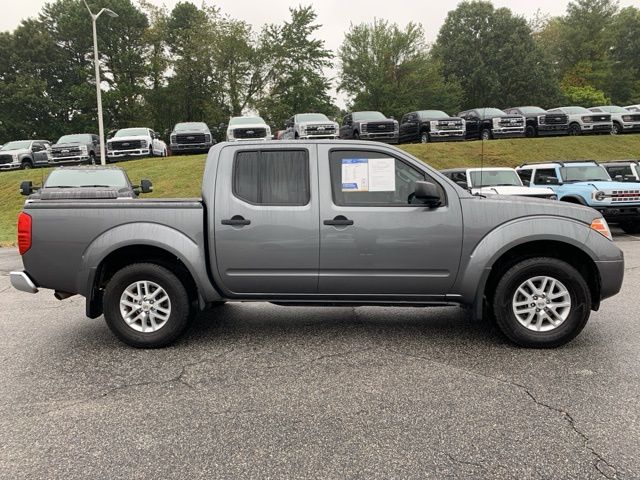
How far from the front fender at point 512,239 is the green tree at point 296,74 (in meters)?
39.3

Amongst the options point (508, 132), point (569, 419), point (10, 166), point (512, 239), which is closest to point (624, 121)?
point (508, 132)

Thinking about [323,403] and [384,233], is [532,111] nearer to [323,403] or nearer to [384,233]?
[384,233]

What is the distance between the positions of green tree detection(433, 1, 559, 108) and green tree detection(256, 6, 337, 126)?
14.3 m

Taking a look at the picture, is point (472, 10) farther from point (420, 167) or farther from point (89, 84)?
point (420, 167)

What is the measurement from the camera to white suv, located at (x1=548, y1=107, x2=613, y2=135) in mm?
25797

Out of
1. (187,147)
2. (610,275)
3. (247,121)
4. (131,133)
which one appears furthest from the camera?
(187,147)

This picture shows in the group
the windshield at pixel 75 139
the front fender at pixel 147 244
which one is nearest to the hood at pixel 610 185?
the front fender at pixel 147 244

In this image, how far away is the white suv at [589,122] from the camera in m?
25.8

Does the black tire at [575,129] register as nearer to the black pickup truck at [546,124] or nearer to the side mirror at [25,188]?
the black pickup truck at [546,124]

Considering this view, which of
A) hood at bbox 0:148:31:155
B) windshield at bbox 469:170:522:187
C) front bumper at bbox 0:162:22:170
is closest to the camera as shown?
windshield at bbox 469:170:522:187

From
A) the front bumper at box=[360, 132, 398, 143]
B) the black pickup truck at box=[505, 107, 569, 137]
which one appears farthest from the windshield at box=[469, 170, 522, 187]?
the black pickup truck at box=[505, 107, 569, 137]

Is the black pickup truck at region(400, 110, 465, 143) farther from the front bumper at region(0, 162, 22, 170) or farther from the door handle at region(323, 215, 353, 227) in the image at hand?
the door handle at region(323, 215, 353, 227)

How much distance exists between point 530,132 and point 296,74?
2333 cm

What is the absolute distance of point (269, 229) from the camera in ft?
14.8
